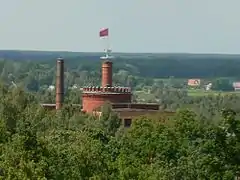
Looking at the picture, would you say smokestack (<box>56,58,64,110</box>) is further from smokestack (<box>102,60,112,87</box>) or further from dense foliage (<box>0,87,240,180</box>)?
dense foliage (<box>0,87,240,180</box>)

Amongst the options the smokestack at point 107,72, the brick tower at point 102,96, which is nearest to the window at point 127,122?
the brick tower at point 102,96

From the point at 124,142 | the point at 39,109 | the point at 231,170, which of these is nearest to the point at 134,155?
the point at 124,142

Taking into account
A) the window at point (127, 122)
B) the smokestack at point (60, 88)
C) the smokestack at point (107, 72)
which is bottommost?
the window at point (127, 122)

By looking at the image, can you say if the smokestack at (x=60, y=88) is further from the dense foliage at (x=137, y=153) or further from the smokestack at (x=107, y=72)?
the dense foliage at (x=137, y=153)

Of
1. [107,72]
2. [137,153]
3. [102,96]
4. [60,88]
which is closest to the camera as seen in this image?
[137,153]

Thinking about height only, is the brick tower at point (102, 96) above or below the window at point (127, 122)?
above

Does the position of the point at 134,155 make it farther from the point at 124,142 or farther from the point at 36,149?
the point at 36,149

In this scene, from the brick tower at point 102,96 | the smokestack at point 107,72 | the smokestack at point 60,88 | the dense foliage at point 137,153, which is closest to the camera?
the dense foliage at point 137,153

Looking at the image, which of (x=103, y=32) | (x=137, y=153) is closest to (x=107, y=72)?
(x=103, y=32)

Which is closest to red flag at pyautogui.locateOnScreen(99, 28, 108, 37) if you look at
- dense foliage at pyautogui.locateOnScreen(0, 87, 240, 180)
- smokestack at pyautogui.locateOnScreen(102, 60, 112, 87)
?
smokestack at pyautogui.locateOnScreen(102, 60, 112, 87)

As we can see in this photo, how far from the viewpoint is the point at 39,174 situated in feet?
117

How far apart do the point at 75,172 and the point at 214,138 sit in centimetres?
667

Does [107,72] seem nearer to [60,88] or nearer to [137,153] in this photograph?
[60,88]

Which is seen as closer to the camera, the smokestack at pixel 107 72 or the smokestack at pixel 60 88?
the smokestack at pixel 107 72
